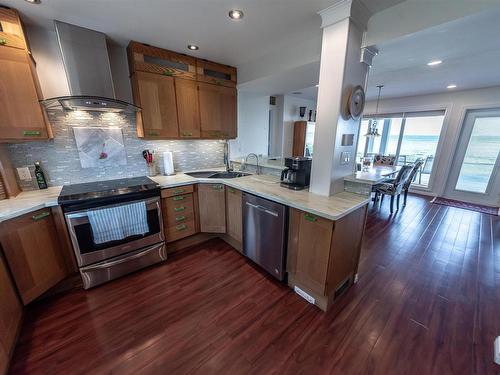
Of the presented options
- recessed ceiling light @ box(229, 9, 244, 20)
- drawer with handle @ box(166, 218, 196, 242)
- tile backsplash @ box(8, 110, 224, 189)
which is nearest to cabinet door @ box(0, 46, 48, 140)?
tile backsplash @ box(8, 110, 224, 189)

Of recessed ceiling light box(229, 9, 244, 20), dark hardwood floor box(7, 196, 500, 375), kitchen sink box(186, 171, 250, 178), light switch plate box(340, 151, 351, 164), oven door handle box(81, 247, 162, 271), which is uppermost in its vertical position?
recessed ceiling light box(229, 9, 244, 20)

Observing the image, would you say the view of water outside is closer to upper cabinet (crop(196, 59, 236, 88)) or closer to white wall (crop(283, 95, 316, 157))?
white wall (crop(283, 95, 316, 157))

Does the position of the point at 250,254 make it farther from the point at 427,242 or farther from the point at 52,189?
the point at 427,242

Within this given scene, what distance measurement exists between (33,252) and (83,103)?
56.2 inches

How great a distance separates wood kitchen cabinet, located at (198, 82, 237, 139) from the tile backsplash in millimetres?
465

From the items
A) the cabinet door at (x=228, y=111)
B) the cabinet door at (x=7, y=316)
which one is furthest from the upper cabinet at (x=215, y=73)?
the cabinet door at (x=7, y=316)

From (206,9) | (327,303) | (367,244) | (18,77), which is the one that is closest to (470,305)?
(367,244)

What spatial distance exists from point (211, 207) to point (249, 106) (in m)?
2.13

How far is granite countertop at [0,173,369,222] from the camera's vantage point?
4.93 feet

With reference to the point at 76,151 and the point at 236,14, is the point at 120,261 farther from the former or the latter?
the point at 236,14

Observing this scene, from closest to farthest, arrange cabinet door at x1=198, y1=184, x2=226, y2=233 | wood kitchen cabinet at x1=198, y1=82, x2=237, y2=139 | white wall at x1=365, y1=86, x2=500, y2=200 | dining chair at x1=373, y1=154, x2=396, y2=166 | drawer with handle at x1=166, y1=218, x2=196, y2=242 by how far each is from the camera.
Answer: drawer with handle at x1=166, y1=218, x2=196, y2=242, cabinet door at x1=198, y1=184, x2=226, y2=233, wood kitchen cabinet at x1=198, y1=82, x2=237, y2=139, white wall at x1=365, y1=86, x2=500, y2=200, dining chair at x1=373, y1=154, x2=396, y2=166

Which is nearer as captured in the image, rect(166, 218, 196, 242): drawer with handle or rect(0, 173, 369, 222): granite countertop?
rect(0, 173, 369, 222): granite countertop

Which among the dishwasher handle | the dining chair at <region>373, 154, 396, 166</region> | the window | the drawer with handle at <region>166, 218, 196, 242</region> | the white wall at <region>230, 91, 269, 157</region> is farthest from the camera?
the window

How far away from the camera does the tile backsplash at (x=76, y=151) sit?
6.71ft
